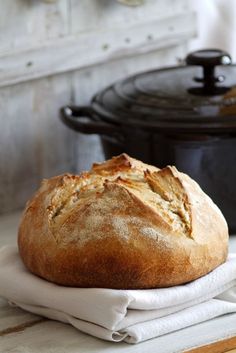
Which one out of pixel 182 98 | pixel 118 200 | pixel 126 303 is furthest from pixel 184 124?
pixel 126 303

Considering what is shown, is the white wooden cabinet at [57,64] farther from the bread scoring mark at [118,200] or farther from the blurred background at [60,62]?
the bread scoring mark at [118,200]

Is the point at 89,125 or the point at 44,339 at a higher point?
the point at 89,125

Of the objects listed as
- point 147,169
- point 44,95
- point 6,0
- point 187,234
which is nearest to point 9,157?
point 44,95

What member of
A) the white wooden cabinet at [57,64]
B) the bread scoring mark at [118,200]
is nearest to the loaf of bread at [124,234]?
the bread scoring mark at [118,200]

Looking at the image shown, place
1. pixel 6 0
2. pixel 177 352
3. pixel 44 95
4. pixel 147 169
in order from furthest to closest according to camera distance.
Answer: pixel 44 95
pixel 6 0
pixel 147 169
pixel 177 352

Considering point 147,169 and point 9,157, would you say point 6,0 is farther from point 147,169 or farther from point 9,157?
point 147,169

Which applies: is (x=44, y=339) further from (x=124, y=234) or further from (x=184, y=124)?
(x=184, y=124)
